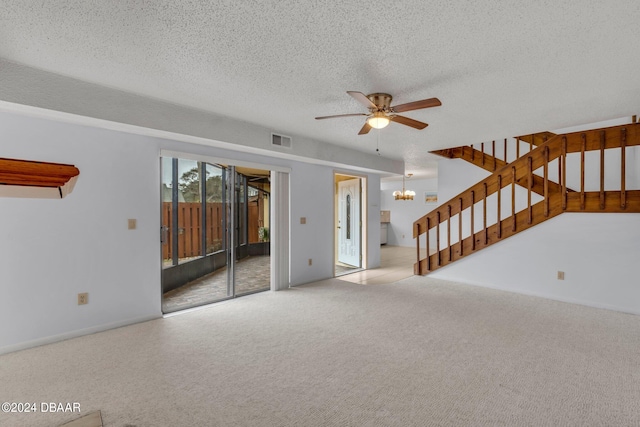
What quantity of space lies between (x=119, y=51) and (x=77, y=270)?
7.14ft

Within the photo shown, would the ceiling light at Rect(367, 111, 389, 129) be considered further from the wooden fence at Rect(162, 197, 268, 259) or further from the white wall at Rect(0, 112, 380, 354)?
the wooden fence at Rect(162, 197, 268, 259)

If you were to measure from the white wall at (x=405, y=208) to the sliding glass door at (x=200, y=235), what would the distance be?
19.9 ft

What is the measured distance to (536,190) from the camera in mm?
4699

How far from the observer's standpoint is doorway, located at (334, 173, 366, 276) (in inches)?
261

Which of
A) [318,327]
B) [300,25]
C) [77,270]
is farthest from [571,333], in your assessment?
[77,270]

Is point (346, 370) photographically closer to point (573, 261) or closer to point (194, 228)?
point (194, 228)

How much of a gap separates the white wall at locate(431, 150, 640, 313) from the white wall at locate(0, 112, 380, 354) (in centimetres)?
479

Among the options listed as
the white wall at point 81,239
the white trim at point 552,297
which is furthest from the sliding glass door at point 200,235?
→ the white trim at point 552,297

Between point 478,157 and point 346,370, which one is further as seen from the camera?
point 478,157

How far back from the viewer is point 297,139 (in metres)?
4.61

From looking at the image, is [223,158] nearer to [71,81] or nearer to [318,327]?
[71,81]

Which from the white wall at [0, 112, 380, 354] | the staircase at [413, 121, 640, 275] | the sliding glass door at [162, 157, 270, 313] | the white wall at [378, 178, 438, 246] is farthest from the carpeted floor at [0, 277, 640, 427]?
the white wall at [378, 178, 438, 246]

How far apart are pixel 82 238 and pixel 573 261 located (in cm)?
601

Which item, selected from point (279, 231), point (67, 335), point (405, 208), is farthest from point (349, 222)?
point (67, 335)
